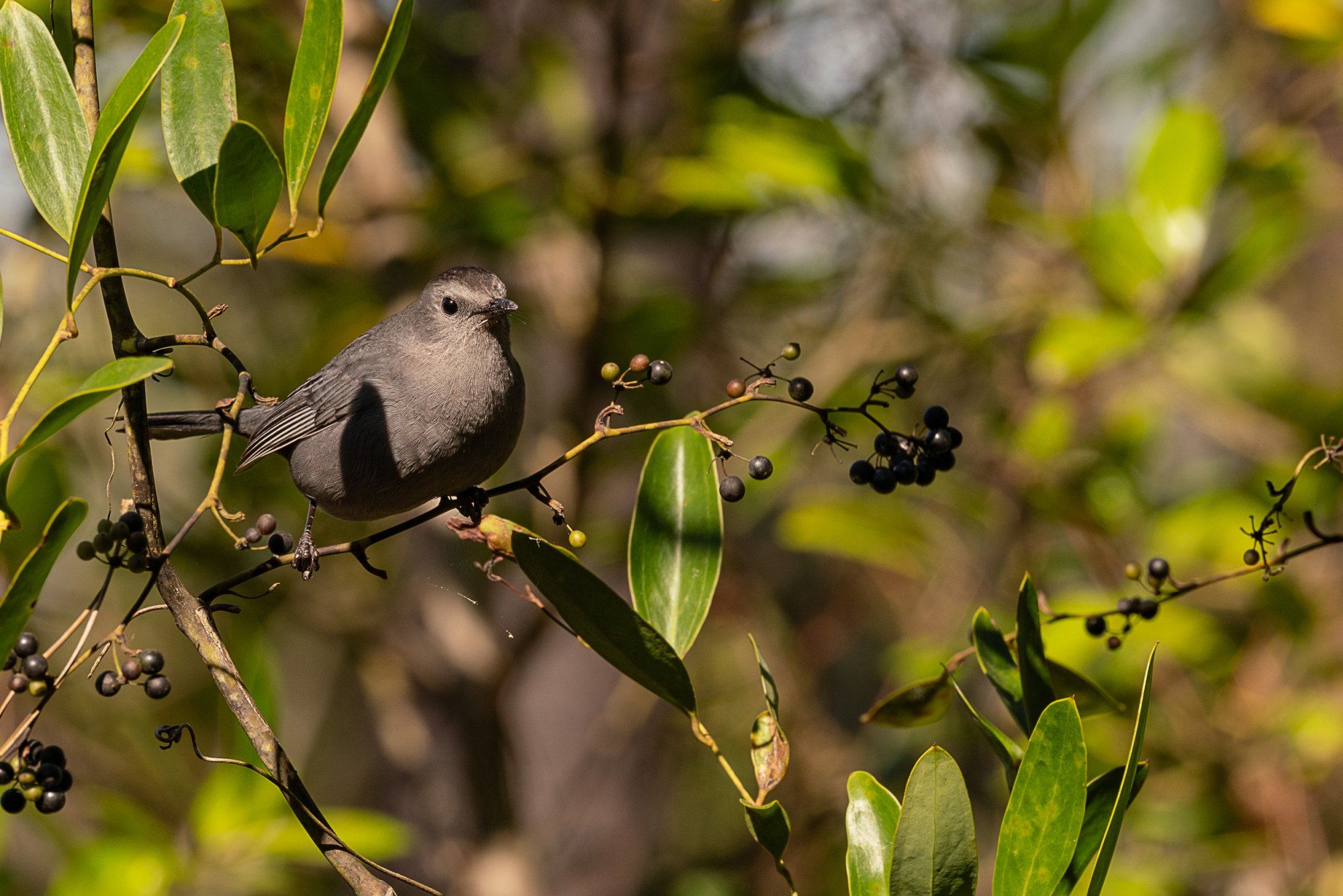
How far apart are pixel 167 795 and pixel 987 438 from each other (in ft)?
13.8

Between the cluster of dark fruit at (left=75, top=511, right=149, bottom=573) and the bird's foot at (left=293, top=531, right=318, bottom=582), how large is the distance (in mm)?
514

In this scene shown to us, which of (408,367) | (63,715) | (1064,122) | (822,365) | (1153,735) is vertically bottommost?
(63,715)

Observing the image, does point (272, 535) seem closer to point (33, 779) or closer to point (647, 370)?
point (33, 779)

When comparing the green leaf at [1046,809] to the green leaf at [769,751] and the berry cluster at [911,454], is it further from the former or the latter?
the berry cluster at [911,454]

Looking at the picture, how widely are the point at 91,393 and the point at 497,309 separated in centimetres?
173

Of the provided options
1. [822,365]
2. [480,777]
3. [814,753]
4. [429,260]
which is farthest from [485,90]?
[814,753]

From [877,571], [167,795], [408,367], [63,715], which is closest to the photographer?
[408,367]

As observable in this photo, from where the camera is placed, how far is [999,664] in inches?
75.4

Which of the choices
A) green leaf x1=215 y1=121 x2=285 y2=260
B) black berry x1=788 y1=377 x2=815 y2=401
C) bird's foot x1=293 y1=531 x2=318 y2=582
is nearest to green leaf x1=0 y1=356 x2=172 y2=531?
green leaf x1=215 y1=121 x2=285 y2=260

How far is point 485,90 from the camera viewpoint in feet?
15.3

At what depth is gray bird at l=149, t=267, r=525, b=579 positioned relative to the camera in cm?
257

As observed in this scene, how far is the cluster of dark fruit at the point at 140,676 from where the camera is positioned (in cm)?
167

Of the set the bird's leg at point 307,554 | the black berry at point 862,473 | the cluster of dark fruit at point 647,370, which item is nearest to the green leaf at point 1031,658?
the black berry at point 862,473

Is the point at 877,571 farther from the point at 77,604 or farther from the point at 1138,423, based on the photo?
the point at 77,604
